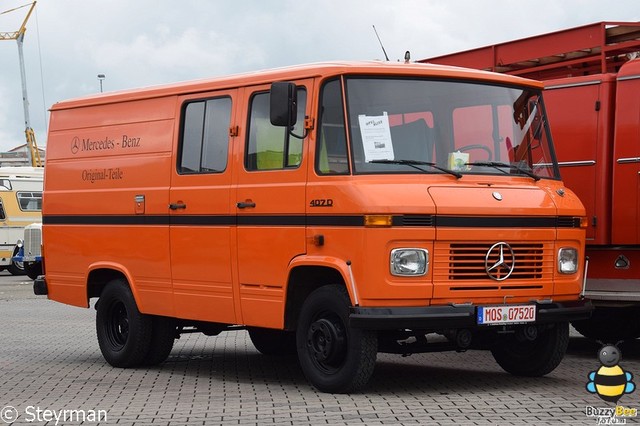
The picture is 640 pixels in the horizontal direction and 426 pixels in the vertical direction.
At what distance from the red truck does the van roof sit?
1366 mm

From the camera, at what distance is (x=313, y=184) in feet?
33.8

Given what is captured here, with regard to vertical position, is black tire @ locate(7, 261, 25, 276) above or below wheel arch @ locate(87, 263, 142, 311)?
below

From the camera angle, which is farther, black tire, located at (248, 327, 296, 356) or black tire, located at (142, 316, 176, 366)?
black tire, located at (248, 327, 296, 356)

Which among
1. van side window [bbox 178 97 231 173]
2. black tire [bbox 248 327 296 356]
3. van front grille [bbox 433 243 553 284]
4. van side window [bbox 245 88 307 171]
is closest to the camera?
van front grille [bbox 433 243 553 284]

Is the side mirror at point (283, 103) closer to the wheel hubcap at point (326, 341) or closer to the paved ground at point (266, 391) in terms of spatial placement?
the wheel hubcap at point (326, 341)

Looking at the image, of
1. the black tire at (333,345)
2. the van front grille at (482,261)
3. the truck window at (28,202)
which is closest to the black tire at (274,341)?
the black tire at (333,345)

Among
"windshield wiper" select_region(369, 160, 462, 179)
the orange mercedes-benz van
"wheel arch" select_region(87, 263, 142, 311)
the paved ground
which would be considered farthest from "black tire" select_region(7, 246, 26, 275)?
"windshield wiper" select_region(369, 160, 462, 179)

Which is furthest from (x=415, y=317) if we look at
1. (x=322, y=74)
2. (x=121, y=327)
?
(x=121, y=327)

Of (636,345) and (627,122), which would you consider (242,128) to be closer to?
(627,122)

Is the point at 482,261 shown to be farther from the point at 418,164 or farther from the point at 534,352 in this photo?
the point at 534,352

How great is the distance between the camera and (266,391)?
10.7m

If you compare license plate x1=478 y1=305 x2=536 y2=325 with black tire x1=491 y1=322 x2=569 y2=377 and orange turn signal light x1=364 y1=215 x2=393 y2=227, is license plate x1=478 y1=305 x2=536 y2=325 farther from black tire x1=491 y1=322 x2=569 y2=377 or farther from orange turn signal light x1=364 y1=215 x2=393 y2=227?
orange turn signal light x1=364 y1=215 x2=393 y2=227

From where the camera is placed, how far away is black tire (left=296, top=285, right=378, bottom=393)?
9875mm

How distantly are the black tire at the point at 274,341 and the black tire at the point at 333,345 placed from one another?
3.07 m
